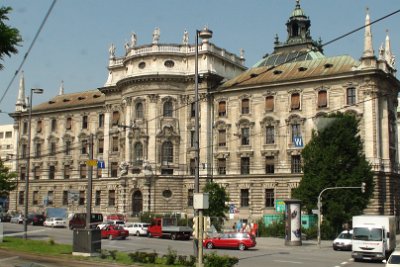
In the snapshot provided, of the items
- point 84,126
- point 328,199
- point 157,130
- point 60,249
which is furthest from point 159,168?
point 60,249

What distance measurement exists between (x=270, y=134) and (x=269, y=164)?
11.2 ft

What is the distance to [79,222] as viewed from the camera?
202ft

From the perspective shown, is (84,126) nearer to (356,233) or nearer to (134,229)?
(134,229)

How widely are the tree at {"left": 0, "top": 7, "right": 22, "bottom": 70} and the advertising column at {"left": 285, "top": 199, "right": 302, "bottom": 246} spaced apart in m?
30.5

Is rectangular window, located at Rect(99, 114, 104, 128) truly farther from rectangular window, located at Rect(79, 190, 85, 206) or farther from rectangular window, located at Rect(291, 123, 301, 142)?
rectangular window, located at Rect(291, 123, 301, 142)

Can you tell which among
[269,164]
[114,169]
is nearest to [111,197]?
[114,169]

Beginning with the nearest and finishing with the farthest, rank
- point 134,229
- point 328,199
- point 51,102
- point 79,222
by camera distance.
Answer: point 328,199 < point 134,229 < point 79,222 < point 51,102

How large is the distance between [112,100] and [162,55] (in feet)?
38.6

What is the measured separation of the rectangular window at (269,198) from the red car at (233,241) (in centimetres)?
2452

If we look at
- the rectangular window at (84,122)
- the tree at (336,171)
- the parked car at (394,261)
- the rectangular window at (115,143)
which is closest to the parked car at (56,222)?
the rectangular window at (115,143)

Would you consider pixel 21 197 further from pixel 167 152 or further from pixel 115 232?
pixel 115 232

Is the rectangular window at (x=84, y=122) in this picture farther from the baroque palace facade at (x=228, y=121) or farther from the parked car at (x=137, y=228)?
the parked car at (x=137, y=228)

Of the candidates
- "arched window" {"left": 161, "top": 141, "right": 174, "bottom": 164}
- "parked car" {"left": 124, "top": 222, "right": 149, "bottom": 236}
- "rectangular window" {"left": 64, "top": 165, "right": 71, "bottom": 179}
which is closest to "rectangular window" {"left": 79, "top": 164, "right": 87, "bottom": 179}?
"rectangular window" {"left": 64, "top": 165, "right": 71, "bottom": 179}

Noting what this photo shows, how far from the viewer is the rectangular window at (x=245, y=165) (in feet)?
218
